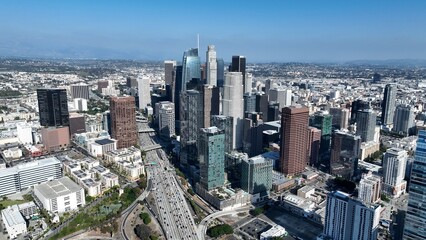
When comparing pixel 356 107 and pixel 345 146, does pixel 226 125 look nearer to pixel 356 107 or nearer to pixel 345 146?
pixel 345 146

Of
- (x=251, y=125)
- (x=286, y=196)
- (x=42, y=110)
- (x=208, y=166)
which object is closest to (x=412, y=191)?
(x=286, y=196)

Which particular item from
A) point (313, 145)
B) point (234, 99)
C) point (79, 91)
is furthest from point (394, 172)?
point (79, 91)

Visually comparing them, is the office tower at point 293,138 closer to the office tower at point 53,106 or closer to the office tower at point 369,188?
the office tower at point 369,188

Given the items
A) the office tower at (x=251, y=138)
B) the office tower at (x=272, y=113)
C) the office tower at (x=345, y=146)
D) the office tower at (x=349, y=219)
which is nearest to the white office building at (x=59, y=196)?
the office tower at (x=251, y=138)

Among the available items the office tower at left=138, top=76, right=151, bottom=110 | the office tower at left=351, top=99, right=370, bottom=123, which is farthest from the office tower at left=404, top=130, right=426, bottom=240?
the office tower at left=138, top=76, right=151, bottom=110

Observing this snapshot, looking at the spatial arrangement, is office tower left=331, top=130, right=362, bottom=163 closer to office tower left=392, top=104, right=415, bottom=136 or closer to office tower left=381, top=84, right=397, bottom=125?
office tower left=392, top=104, right=415, bottom=136

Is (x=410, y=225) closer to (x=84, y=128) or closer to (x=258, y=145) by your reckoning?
(x=258, y=145)
